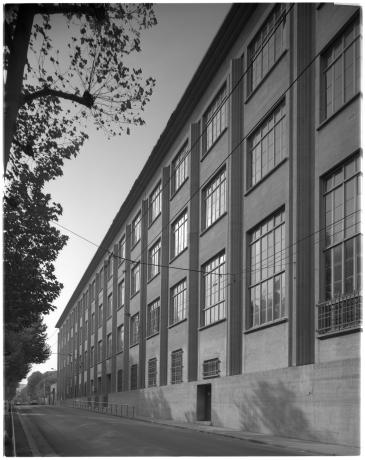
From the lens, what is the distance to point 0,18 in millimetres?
9531

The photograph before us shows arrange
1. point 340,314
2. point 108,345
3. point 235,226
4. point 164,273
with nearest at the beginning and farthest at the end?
point 340,314, point 235,226, point 164,273, point 108,345

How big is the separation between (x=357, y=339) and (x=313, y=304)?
335 cm

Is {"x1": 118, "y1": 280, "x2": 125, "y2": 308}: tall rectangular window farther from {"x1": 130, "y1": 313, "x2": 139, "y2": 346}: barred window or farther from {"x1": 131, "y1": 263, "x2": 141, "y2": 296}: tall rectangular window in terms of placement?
{"x1": 130, "y1": 313, "x2": 139, "y2": 346}: barred window

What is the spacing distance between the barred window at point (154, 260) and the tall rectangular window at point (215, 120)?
460 inches

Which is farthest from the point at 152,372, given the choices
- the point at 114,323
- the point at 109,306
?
the point at 109,306

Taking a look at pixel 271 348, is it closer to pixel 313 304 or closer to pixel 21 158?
pixel 313 304

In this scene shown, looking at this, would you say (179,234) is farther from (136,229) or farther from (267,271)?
(136,229)

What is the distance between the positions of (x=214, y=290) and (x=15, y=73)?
75.0ft

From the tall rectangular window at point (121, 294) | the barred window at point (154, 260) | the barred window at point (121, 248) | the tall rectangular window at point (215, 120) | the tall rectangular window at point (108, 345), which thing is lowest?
the tall rectangular window at point (108, 345)

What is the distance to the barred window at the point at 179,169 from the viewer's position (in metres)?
38.2

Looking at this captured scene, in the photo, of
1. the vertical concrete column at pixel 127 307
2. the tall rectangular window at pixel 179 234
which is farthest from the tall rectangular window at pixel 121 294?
the tall rectangular window at pixel 179 234

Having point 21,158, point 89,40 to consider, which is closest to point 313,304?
point 21,158

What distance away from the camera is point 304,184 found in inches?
888

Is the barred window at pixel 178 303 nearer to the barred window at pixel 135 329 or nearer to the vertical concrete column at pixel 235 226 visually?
the vertical concrete column at pixel 235 226
